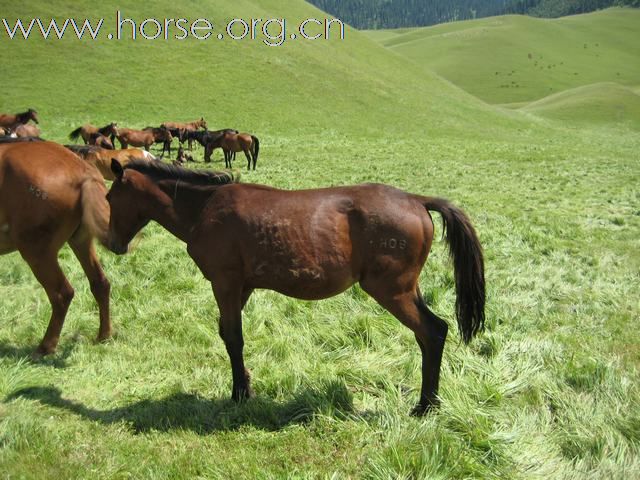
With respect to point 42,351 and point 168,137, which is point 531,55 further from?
point 42,351

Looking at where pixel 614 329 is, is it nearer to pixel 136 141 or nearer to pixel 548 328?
pixel 548 328

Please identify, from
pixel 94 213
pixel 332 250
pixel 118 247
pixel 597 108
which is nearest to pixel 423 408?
pixel 332 250

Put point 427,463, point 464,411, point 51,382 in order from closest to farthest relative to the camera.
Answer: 1. point 427,463
2. point 464,411
3. point 51,382

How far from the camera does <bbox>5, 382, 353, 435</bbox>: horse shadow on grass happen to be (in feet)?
13.3

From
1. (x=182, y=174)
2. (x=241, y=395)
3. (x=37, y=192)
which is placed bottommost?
(x=241, y=395)

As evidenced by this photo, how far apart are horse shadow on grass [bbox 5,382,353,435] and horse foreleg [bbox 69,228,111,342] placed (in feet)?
3.77

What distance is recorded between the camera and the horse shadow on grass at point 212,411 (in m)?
4.05

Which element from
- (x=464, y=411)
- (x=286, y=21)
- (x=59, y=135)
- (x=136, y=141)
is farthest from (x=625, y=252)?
(x=286, y=21)

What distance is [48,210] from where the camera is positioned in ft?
16.7

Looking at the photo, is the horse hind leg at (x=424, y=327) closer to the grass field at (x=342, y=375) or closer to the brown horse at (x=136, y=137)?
the grass field at (x=342, y=375)

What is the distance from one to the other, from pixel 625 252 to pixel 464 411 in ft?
23.7

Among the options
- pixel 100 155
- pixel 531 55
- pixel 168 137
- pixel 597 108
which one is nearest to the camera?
pixel 100 155

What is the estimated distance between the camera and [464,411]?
386 cm

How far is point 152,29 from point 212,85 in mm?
10661
